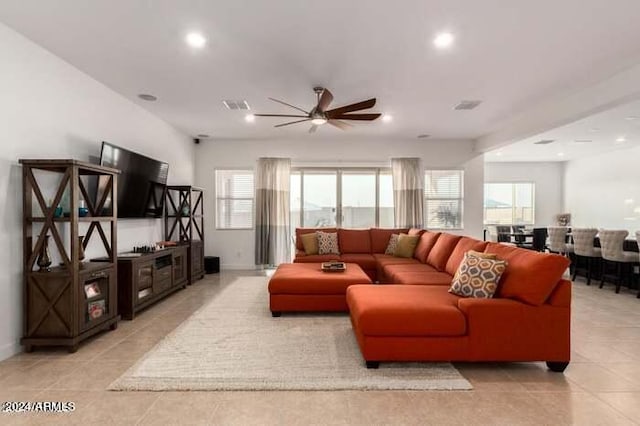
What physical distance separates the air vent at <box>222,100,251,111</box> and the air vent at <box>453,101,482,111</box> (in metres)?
3.08

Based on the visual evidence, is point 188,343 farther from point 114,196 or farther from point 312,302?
point 114,196

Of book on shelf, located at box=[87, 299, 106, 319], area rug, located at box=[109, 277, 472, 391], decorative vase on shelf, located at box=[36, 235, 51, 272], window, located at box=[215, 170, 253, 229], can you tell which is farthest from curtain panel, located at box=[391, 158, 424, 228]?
decorative vase on shelf, located at box=[36, 235, 51, 272]

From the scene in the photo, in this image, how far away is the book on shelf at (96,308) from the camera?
317 centimetres

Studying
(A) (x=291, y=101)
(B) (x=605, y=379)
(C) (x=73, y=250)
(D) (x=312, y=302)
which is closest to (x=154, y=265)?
(C) (x=73, y=250)

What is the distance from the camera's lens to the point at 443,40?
9.83 ft

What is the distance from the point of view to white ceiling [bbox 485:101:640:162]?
17.5 ft

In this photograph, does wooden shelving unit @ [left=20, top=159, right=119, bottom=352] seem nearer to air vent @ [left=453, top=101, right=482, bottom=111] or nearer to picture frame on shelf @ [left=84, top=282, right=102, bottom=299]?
picture frame on shelf @ [left=84, top=282, right=102, bottom=299]

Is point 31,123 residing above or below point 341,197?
above

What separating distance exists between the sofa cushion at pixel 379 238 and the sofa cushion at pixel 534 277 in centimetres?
334

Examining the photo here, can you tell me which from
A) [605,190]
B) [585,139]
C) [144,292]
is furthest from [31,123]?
[605,190]

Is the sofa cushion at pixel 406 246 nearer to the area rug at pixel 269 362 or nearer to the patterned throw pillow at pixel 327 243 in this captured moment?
the patterned throw pillow at pixel 327 243

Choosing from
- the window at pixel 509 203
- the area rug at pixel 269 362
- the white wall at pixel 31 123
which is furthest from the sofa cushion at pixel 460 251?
the window at pixel 509 203

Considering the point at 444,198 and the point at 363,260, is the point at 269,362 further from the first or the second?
the point at 444,198

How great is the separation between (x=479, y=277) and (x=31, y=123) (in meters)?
4.25
